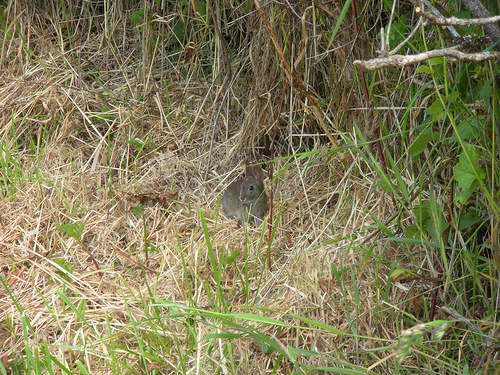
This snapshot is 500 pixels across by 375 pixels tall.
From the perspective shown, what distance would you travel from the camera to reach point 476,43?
6.06 ft

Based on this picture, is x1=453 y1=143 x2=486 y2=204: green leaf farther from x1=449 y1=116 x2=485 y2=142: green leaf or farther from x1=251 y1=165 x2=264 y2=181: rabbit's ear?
x1=251 y1=165 x2=264 y2=181: rabbit's ear

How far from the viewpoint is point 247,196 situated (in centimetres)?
376

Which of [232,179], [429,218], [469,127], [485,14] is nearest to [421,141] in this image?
[469,127]

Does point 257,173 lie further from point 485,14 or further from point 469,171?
point 485,14

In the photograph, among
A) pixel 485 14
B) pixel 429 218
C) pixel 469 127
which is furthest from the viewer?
pixel 429 218

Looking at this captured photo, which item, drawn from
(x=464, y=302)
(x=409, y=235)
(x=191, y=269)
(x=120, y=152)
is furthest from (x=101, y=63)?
(x=464, y=302)

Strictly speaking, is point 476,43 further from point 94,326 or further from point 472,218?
point 94,326

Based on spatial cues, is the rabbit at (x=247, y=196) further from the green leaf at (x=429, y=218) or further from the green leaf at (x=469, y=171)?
the green leaf at (x=469, y=171)

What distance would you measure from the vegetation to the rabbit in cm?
11

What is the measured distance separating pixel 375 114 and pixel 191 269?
1479 millimetres

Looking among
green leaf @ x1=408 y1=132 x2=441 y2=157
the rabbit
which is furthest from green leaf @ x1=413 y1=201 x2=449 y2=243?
the rabbit

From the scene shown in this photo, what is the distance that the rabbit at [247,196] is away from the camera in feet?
12.1

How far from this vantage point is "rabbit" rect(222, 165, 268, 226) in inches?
145

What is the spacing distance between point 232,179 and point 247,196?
0.26 metres
